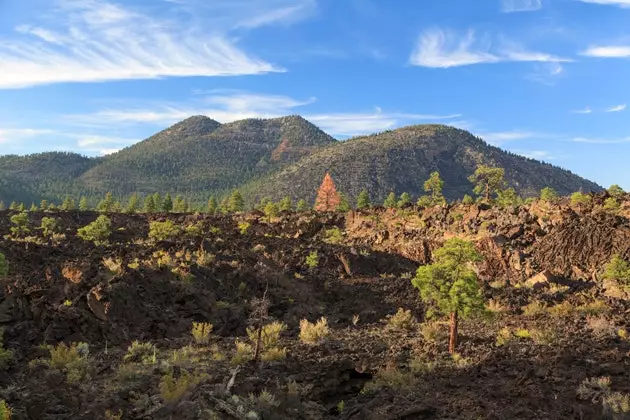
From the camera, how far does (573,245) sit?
105 ft

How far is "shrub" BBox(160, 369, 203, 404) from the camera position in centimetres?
1154

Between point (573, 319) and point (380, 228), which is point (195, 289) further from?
point (380, 228)

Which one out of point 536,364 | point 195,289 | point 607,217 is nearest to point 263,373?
point 536,364

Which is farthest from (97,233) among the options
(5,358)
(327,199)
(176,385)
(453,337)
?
(327,199)

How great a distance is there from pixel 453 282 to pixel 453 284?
0.97 ft

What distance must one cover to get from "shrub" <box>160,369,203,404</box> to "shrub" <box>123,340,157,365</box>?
5.96 ft

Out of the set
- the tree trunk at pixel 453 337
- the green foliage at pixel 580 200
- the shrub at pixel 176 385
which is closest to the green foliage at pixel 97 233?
the shrub at pixel 176 385

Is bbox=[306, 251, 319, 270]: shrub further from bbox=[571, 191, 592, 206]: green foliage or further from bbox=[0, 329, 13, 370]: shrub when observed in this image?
bbox=[571, 191, 592, 206]: green foliage

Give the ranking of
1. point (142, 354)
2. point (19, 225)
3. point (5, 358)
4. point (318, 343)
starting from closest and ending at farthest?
point (5, 358)
point (142, 354)
point (318, 343)
point (19, 225)

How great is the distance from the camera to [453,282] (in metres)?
16.6

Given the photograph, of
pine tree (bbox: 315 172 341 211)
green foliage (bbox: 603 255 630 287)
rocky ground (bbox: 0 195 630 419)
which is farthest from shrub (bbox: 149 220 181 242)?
pine tree (bbox: 315 172 341 211)

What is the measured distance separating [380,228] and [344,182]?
4846 inches

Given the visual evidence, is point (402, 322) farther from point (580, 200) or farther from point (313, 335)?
point (580, 200)

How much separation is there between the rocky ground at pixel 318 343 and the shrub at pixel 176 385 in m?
0.05
